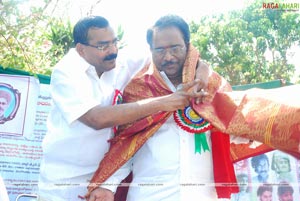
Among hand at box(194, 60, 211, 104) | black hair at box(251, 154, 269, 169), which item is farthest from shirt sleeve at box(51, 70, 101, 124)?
black hair at box(251, 154, 269, 169)

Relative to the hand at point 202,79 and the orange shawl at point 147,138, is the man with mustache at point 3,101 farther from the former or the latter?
the hand at point 202,79

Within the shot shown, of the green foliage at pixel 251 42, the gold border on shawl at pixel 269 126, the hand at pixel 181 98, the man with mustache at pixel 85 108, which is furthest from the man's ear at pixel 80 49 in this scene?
the green foliage at pixel 251 42

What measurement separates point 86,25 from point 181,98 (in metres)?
0.77

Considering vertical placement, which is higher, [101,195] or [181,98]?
[181,98]

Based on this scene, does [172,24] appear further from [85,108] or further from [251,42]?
[251,42]

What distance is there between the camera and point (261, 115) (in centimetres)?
213

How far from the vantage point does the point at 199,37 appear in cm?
1331

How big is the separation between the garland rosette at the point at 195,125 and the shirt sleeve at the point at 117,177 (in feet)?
1.33

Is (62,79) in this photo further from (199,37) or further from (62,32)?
(199,37)

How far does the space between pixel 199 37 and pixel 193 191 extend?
1134 cm

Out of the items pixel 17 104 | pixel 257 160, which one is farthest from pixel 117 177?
pixel 257 160

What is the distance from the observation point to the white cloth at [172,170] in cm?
230

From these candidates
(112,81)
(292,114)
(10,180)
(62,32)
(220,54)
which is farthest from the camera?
(220,54)

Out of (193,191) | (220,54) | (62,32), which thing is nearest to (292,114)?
(193,191)
